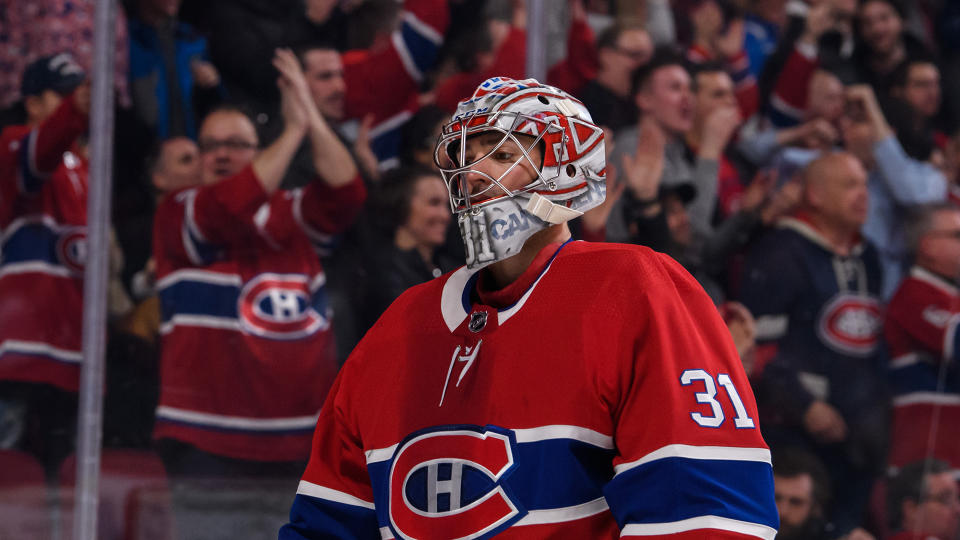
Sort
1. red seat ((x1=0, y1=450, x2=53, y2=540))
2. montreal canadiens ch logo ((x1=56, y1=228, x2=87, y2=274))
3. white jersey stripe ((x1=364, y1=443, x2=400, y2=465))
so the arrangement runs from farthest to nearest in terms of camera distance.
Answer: montreal canadiens ch logo ((x1=56, y1=228, x2=87, y2=274)) → red seat ((x1=0, y1=450, x2=53, y2=540)) → white jersey stripe ((x1=364, y1=443, x2=400, y2=465))

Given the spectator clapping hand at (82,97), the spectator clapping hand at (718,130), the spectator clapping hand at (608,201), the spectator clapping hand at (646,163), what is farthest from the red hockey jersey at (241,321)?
the spectator clapping hand at (718,130)

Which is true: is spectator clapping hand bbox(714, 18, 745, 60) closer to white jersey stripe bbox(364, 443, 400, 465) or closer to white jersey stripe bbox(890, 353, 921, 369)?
white jersey stripe bbox(890, 353, 921, 369)

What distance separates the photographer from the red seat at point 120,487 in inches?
107

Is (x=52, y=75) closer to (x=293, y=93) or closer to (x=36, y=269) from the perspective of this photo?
(x=36, y=269)

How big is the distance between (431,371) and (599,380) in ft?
0.81

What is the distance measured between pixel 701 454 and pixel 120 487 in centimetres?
200

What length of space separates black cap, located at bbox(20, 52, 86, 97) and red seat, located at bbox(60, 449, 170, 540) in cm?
94

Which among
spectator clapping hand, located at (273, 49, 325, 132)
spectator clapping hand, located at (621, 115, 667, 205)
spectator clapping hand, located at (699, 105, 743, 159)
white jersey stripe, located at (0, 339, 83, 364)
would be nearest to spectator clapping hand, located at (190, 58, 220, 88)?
spectator clapping hand, located at (273, 49, 325, 132)

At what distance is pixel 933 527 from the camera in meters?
3.39

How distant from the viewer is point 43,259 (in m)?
2.72

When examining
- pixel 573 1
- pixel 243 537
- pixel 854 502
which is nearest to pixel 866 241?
pixel 854 502

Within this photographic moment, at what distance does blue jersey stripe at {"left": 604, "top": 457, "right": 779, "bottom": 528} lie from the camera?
1.15 metres

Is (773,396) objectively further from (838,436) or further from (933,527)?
(933,527)

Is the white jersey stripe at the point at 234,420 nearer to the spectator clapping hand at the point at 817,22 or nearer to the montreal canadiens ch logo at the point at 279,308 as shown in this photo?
the montreal canadiens ch logo at the point at 279,308
